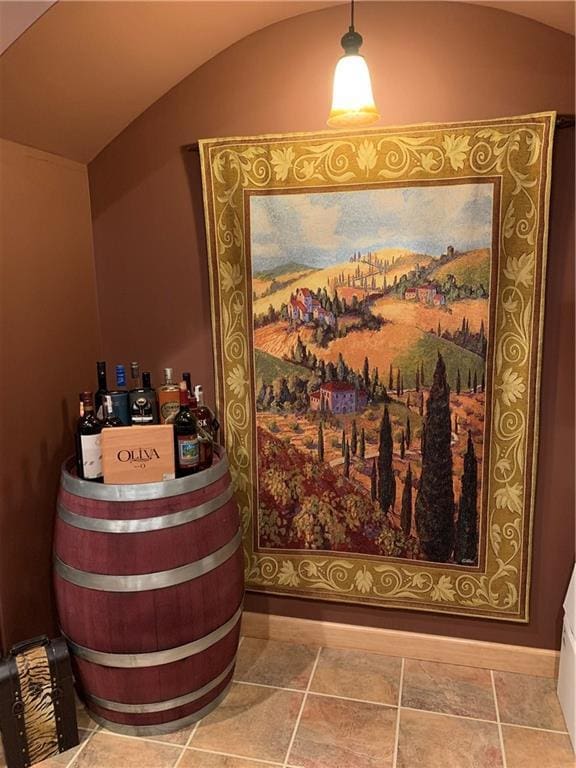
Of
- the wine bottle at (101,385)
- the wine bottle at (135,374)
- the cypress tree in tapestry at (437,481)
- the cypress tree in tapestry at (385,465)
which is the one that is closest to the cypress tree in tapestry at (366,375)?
the cypress tree in tapestry at (385,465)

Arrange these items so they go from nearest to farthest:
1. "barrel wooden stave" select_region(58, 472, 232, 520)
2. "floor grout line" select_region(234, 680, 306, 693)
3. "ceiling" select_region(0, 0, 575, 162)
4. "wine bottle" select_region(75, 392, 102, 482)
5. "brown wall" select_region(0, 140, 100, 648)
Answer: "ceiling" select_region(0, 0, 575, 162)
"barrel wooden stave" select_region(58, 472, 232, 520)
"wine bottle" select_region(75, 392, 102, 482)
"brown wall" select_region(0, 140, 100, 648)
"floor grout line" select_region(234, 680, 306, 693)

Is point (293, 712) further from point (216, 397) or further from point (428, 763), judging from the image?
point (216, 397)

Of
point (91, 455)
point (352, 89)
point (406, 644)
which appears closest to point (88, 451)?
point (91, 455)

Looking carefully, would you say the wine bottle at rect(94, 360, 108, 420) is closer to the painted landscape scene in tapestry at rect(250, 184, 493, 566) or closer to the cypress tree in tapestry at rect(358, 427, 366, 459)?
the painted landscape scene in tapestry at rect(250, 184, 493, 566)

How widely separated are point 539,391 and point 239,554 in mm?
1245

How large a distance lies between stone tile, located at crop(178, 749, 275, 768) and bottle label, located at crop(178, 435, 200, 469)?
97cm

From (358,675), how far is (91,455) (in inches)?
54.6

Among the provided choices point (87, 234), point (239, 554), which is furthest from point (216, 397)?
point (87, 234)

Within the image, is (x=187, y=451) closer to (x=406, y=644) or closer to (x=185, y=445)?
(x=185, y=445)

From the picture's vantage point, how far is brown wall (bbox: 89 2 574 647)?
6.85 ft

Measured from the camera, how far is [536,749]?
2.07 meters

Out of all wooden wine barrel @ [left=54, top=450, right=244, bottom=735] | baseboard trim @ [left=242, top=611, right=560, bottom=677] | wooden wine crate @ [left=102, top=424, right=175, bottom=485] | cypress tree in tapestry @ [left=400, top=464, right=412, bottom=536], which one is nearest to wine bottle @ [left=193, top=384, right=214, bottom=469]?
wooden wine barrel @ [left=54, top=450, right=244, bottom=735]

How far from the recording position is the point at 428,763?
202 centimetres

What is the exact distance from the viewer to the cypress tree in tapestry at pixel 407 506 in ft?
7.97
